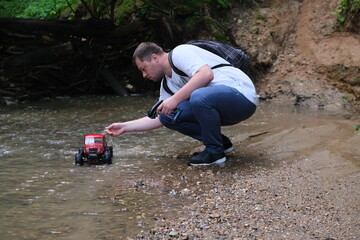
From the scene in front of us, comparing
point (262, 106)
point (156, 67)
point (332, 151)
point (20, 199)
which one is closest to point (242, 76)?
point (156, 67)

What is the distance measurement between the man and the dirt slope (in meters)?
3.85

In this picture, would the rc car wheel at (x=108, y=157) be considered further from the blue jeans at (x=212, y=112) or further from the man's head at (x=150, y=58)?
the man's head at (x=150, y=58)

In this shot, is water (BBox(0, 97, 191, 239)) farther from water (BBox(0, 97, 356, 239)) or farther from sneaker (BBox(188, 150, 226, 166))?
sneaker (BBox(188, 150, 226, 166))

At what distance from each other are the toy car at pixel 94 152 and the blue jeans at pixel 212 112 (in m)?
0.62

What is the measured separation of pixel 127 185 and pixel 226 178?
0.84m

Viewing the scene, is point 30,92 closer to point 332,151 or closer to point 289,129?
point 289,129

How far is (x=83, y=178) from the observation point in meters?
4.46

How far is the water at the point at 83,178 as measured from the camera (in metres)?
3.32

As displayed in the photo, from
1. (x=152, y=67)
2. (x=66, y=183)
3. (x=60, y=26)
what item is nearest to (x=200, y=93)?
(x=152, y=67)

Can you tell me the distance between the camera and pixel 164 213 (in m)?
3.51

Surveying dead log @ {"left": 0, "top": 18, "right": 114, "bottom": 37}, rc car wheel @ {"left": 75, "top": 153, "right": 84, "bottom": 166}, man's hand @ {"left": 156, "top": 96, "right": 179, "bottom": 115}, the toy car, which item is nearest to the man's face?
man's hand @ {"left": 156, "top": 96, "right": 179, "bottom": 115}

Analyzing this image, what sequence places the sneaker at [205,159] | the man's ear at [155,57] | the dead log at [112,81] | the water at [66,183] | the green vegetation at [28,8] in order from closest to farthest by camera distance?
1. the water at [66,183]
2. the man's ear at [155,57]
3. the sneaker at [205,159]
4. the green vegetation at [28,8]
5. the dead log at [112,81]

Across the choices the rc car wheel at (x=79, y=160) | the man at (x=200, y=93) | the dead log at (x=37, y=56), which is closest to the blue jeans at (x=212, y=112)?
the man at (x=200, y=93)

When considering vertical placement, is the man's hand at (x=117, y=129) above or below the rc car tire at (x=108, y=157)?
above
